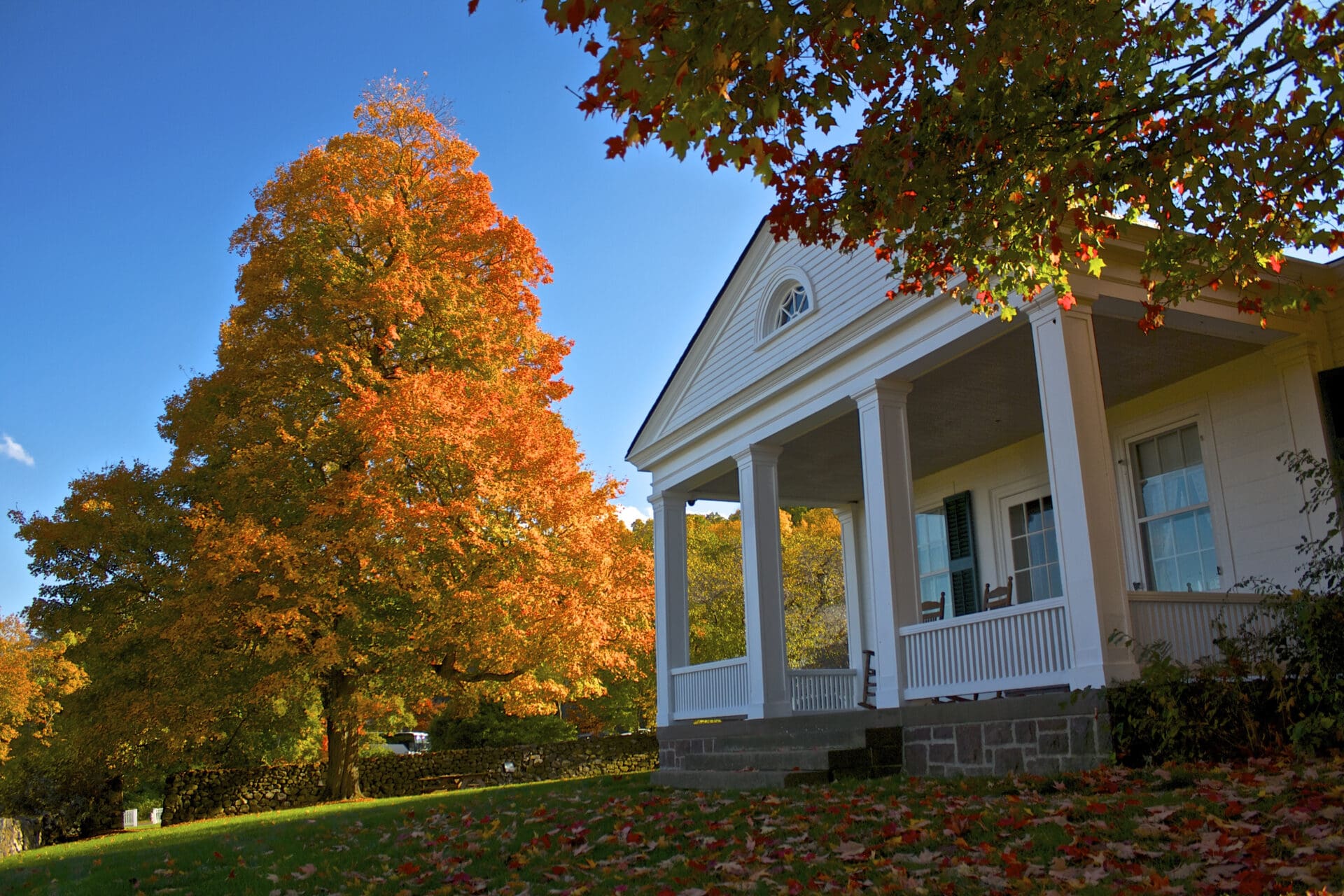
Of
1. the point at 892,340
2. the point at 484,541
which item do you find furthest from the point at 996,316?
the point at 484,541

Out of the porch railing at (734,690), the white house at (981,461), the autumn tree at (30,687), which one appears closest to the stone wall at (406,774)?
the autumn tree at (30,687)

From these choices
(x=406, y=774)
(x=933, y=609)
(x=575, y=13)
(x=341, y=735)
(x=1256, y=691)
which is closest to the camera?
(x=575, y=13)

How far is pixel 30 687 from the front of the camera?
24703mm

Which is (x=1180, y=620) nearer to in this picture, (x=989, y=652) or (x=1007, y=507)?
(x=989, y=652)

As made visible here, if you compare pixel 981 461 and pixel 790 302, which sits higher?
pixel 790 302

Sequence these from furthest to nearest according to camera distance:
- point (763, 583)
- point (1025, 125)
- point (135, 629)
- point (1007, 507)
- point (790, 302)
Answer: point (135, 629) < point (1007, 507) < point (790, 302) < point (763, 583) < point (1025, 125)

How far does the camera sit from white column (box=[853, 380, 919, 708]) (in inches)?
388

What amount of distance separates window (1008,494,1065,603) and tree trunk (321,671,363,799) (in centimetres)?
1095

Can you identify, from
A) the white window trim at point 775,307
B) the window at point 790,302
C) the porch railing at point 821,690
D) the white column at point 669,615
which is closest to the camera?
the white window trim at point 775,307

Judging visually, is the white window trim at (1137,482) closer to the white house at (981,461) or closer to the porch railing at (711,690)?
the white house at (981,461)

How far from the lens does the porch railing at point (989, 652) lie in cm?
824

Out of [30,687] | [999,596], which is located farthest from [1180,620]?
[30,687]

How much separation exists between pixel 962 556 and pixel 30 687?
2249 centimetres

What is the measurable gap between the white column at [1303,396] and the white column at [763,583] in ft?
17.6
